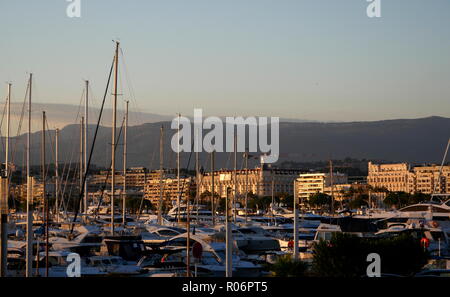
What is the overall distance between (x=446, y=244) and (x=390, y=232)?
3.12 meters

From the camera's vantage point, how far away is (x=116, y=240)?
35344 millimetres

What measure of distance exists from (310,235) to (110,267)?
79.1 ft

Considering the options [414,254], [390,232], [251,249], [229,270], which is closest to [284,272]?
[229,270]

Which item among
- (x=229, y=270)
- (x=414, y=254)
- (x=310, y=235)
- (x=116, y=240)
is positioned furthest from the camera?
(x=310, y=235)

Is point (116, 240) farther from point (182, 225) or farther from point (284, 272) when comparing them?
point (182, 225)

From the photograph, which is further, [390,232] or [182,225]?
[182,225]

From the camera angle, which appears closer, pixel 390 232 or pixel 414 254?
pixel 414 254

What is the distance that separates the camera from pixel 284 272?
74.9ft

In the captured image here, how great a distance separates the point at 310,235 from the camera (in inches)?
2096
